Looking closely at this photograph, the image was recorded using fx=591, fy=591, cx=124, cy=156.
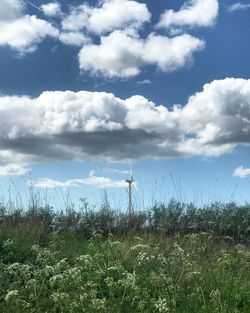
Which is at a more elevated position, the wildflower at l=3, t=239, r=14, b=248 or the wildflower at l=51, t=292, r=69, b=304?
the wildflower at l=3, t=239, r=14, b=248

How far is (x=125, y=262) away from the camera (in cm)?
830

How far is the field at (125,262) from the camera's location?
17.3 feet

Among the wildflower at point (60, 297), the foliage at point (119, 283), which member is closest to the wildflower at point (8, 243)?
the foliage at point (119, 283)

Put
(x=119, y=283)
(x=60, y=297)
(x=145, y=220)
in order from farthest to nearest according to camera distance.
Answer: (x=145, y=220)
(x=119, y=283)
(x=60, y=297)

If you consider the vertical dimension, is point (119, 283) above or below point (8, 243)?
below

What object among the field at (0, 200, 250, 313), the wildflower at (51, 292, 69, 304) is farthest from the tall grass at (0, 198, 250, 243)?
the wildflower at (51, 292, 69, 304)

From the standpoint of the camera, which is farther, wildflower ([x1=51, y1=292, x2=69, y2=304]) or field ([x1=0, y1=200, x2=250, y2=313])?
field ([x1=0, y1=200, x2=250, y2=313])

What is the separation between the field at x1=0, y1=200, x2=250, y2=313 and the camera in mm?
5273

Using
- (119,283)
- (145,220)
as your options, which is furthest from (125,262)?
(145,220)

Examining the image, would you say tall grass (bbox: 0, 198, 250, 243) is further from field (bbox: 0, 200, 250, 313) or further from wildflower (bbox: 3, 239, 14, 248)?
wildflower (bbox: 3, 239, 14, 248)

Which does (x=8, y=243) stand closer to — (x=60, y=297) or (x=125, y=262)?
(x=125, y=262)

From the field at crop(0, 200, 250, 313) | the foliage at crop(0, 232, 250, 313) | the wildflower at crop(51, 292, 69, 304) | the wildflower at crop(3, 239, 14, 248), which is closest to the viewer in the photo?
the wildflower at crop(51, 292, 69, 304)

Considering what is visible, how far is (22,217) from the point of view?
1463 centimetres

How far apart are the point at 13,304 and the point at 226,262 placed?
428 cm
